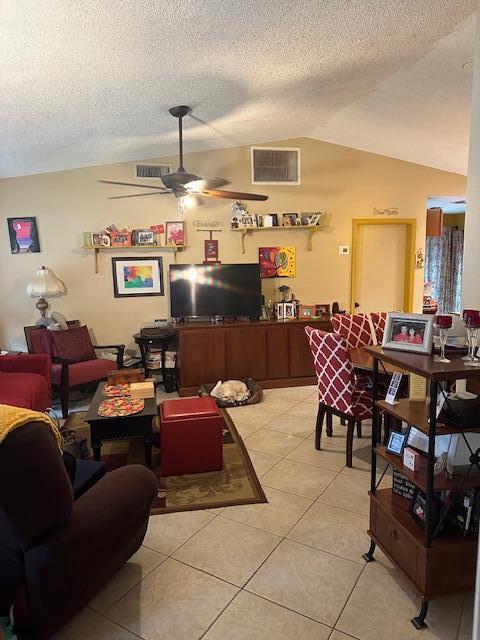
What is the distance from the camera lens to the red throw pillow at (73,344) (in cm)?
445

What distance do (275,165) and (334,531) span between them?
168 inches

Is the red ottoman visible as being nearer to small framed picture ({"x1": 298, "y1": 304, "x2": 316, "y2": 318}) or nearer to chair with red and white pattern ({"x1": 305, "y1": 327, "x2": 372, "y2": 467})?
chair with red and white pattern ({"x1": 305, "y1": 327, "x2": 372, "y2": 467})

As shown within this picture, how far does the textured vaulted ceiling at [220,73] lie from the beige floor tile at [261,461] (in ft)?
9.24

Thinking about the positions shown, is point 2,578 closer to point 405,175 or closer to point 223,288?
point 223,288

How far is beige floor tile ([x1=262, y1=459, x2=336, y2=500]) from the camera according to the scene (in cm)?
271

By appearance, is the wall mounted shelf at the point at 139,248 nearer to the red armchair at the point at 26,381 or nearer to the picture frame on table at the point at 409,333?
the red armchair at the point at 26,381

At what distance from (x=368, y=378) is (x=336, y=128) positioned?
9.99ft

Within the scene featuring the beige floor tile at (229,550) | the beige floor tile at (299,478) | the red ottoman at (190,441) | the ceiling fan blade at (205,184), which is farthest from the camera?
the ceiling fan blade at (205,184)

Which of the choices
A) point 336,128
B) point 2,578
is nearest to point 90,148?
point 336,128

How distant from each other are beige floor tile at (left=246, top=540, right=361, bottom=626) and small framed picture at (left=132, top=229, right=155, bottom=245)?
3.79 m

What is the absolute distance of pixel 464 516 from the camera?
173cm

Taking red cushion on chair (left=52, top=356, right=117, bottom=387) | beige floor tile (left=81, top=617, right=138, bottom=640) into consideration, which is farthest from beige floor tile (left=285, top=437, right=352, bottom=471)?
red cushion on chair (left=52, top=356, right=117, bottom=387)

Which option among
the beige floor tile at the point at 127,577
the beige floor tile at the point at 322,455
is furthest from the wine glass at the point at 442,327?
the beige floor tile at the point at 127,577

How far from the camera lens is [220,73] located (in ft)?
9.55
